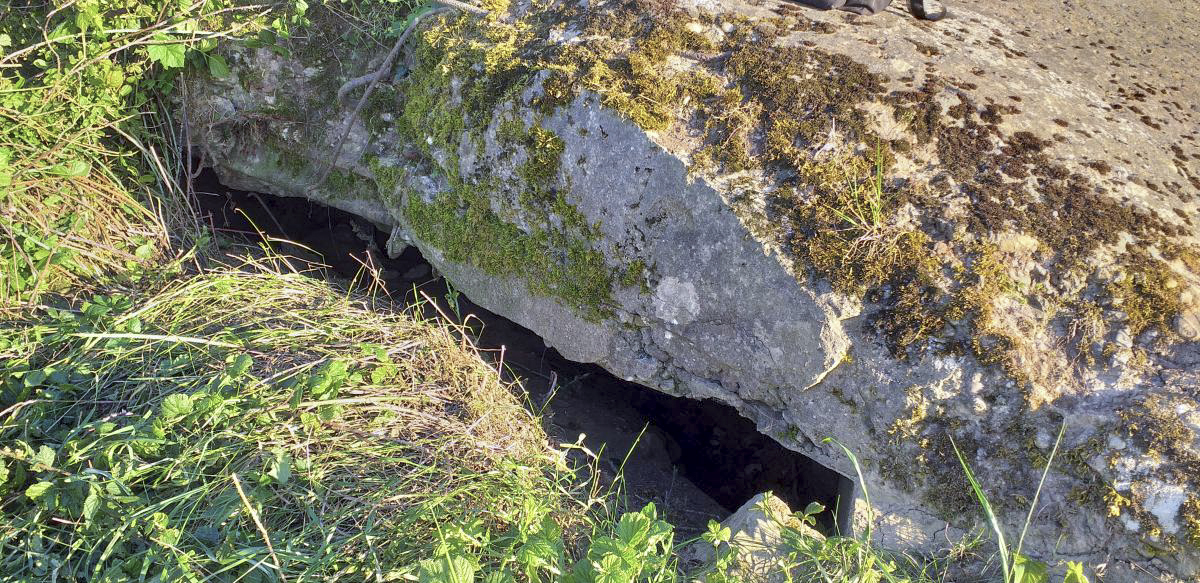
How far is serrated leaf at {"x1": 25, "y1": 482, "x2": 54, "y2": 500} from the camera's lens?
2.02 metres

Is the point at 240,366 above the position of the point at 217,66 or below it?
below

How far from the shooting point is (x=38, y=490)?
2.04 meters

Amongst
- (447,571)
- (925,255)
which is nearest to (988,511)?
(925,255)

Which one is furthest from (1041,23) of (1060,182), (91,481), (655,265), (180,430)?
(91,481)

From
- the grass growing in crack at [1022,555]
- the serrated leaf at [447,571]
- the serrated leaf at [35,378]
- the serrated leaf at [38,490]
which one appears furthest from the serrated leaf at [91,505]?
the grass growing in crack at [1022,555]

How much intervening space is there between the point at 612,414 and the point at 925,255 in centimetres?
164

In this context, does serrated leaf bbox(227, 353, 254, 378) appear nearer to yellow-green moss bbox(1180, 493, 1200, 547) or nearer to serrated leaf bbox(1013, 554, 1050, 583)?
serrated leaf bbox(1013, 554, 1050, 583)

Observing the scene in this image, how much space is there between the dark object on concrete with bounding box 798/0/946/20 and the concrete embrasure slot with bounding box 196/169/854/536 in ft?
6.00

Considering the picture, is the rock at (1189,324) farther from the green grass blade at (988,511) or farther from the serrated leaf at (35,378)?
the serrated leaf at (35,378)

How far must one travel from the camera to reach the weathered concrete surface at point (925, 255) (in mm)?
2088

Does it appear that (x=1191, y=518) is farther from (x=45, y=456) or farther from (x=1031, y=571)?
(x=45, y=456)

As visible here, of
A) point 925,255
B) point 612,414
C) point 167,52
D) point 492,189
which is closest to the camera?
point 925,255

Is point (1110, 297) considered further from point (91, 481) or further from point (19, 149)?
point (19, 149)

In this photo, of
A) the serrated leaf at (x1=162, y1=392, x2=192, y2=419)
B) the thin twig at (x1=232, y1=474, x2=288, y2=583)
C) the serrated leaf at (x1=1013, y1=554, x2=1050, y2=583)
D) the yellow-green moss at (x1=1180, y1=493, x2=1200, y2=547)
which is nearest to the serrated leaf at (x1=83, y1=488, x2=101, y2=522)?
the serrated leaf at (x1=162, y1=392, x2=192, y2=419)
